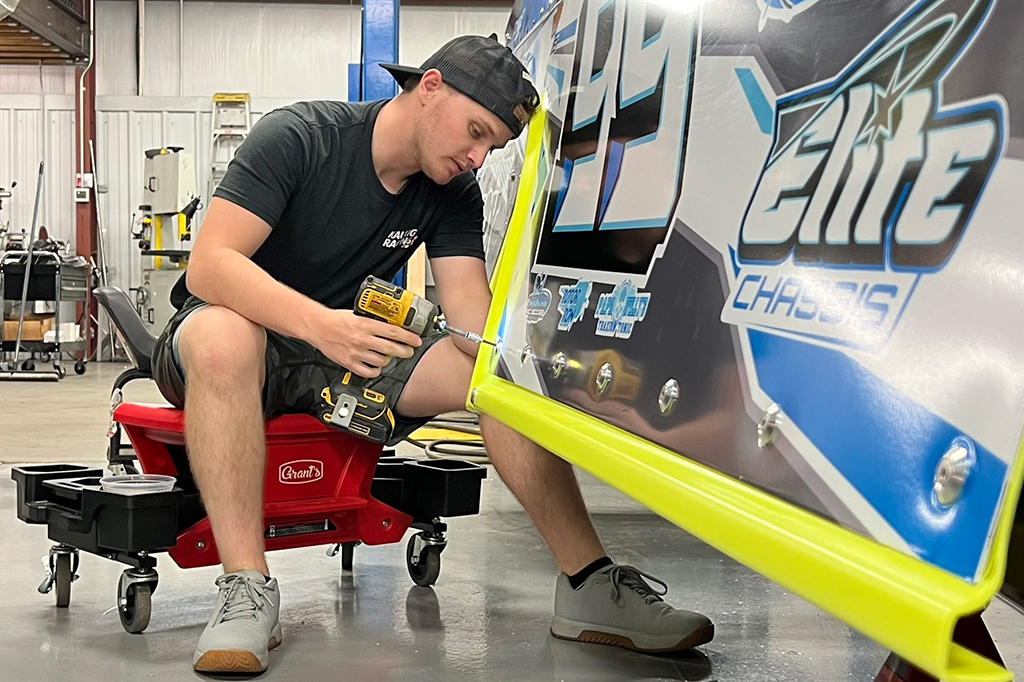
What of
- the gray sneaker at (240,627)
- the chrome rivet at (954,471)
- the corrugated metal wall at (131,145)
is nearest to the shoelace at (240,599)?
the gray sneaker at (240,627)

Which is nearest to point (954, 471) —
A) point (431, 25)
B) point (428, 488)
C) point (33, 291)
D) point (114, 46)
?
point (428, 488)

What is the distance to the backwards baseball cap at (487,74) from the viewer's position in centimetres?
181

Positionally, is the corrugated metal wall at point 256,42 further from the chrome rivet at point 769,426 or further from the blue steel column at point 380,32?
the chrome rivet at point 769,426

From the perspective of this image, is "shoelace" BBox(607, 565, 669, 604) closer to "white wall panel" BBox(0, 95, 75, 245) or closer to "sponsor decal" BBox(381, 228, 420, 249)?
"sponsor decal" BBox(381, 228, 420, 249)

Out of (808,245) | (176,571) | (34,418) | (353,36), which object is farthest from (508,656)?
(353,36)

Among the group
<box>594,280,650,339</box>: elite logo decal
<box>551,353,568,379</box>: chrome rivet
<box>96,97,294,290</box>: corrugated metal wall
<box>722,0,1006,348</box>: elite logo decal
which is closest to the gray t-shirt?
<box>551,353,568,379</box>: chrome rivet

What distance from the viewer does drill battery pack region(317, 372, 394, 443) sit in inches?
79.4

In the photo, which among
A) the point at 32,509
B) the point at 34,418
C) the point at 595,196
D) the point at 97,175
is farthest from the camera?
the point at 97,175

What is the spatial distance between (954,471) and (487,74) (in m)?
1.32

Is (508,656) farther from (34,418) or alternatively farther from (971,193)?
(34,418)

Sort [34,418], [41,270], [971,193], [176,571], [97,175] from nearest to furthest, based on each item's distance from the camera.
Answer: [971,193]
[176,571]
[34,418]
[41,270]
[97,175]

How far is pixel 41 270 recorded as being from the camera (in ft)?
27.0

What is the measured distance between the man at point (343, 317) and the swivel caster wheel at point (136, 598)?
→ 20cm

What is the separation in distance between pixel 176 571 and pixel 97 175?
28.7 ft
